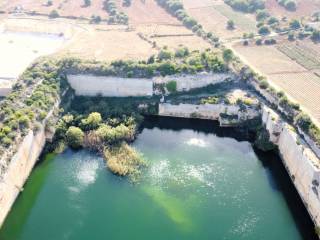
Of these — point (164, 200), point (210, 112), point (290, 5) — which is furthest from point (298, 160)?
point (290, 5)

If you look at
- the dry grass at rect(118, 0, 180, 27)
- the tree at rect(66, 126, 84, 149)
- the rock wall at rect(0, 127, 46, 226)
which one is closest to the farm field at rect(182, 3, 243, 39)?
the dry grass at rect(118, 0, 180, 27)

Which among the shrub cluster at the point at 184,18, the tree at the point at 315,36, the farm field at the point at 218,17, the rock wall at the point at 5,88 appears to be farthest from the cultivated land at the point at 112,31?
the tree at the point at 315,36

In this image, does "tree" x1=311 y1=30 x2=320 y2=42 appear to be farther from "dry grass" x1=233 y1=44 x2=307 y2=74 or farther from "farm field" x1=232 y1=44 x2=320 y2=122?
"farm field" x1=232 y1=44 x2=320 y2=122

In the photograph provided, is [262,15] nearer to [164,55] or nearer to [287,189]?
[164,55]

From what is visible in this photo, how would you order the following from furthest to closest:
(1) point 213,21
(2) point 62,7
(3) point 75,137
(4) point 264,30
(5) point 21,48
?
(2) point 62,7
(1) point 213,21
(4) point 264,30
(5) point 21,48
(3) point 75,137

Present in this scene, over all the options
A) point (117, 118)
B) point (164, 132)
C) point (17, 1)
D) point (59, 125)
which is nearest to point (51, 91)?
point (59, 125)

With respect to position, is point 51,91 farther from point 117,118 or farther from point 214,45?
point 214,45
